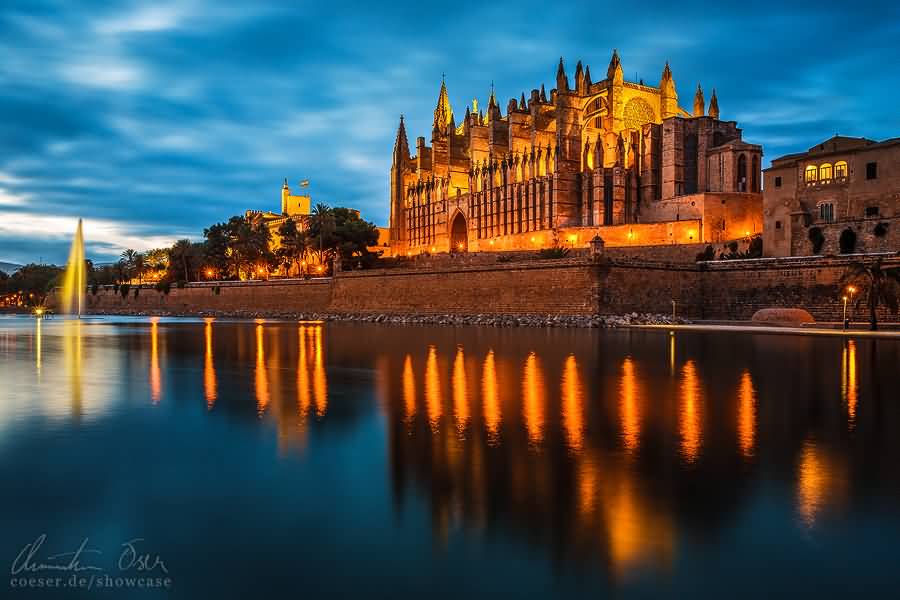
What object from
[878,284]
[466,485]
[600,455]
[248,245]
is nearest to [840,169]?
[878,284]

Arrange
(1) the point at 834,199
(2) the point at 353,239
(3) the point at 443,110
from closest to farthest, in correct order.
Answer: (1) the point at 834,199 < (2) the point at 353,239 < (3) the point at 443,110

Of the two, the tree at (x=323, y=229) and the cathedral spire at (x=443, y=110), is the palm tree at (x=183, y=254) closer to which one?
the tree at (x=323, y=229)

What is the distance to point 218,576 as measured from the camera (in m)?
4.52

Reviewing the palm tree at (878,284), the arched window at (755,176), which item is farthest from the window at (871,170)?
the arched window at (755,176)

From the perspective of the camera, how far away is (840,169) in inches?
1567

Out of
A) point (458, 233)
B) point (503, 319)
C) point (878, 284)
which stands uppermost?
point (458, 233)

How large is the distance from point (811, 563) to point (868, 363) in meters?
15.1

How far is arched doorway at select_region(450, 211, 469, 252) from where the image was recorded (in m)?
76.3

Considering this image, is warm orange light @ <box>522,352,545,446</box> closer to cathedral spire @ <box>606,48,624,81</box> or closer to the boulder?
the boulder

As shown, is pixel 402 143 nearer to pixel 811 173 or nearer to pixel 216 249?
pixel 216 249

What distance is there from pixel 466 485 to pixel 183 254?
77.6 m

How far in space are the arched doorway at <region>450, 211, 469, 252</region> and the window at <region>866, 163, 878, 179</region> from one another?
139 feet
